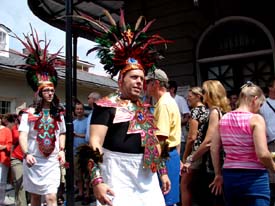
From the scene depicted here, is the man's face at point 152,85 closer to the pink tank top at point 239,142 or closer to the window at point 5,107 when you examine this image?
the pink tank top at point 239,142

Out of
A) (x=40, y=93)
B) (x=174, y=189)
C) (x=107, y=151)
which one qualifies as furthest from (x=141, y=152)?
(x=40, y=93)

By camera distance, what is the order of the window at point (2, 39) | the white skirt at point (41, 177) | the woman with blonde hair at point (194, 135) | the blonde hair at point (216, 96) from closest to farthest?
the blonde hair at point (216, 96) < the woman with blonde hair at point (194, 135) < the white skirt at point (41, 177) < the window at point (2, 39)

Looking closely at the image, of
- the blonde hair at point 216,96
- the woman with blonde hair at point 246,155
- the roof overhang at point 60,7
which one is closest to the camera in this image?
the woman with blonde hair at point 246,155

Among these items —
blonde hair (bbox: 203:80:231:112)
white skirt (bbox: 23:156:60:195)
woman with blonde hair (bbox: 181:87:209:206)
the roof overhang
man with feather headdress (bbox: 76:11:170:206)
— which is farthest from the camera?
the roof overhang

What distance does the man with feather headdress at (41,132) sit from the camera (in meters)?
4.91

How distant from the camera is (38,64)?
17.4 ft

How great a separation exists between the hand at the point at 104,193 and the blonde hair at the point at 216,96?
1916 mm

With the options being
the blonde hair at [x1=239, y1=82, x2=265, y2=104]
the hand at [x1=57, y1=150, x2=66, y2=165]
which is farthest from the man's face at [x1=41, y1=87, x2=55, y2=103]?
the blonde hair at [x1=239, y1=82, x2=265, y2=104]

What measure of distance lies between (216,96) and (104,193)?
81.2 inches

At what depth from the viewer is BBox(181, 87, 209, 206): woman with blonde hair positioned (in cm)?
457

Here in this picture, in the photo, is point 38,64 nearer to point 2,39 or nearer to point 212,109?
point 212,109

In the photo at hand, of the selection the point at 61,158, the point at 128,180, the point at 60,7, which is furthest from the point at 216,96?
the point at 60,7

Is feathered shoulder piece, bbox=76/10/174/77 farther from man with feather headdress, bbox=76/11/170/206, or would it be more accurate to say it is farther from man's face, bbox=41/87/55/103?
man's face, bbox=41/87/55/103

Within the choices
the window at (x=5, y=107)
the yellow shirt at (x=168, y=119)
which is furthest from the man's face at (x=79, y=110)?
the window at (x=5, y=107)
